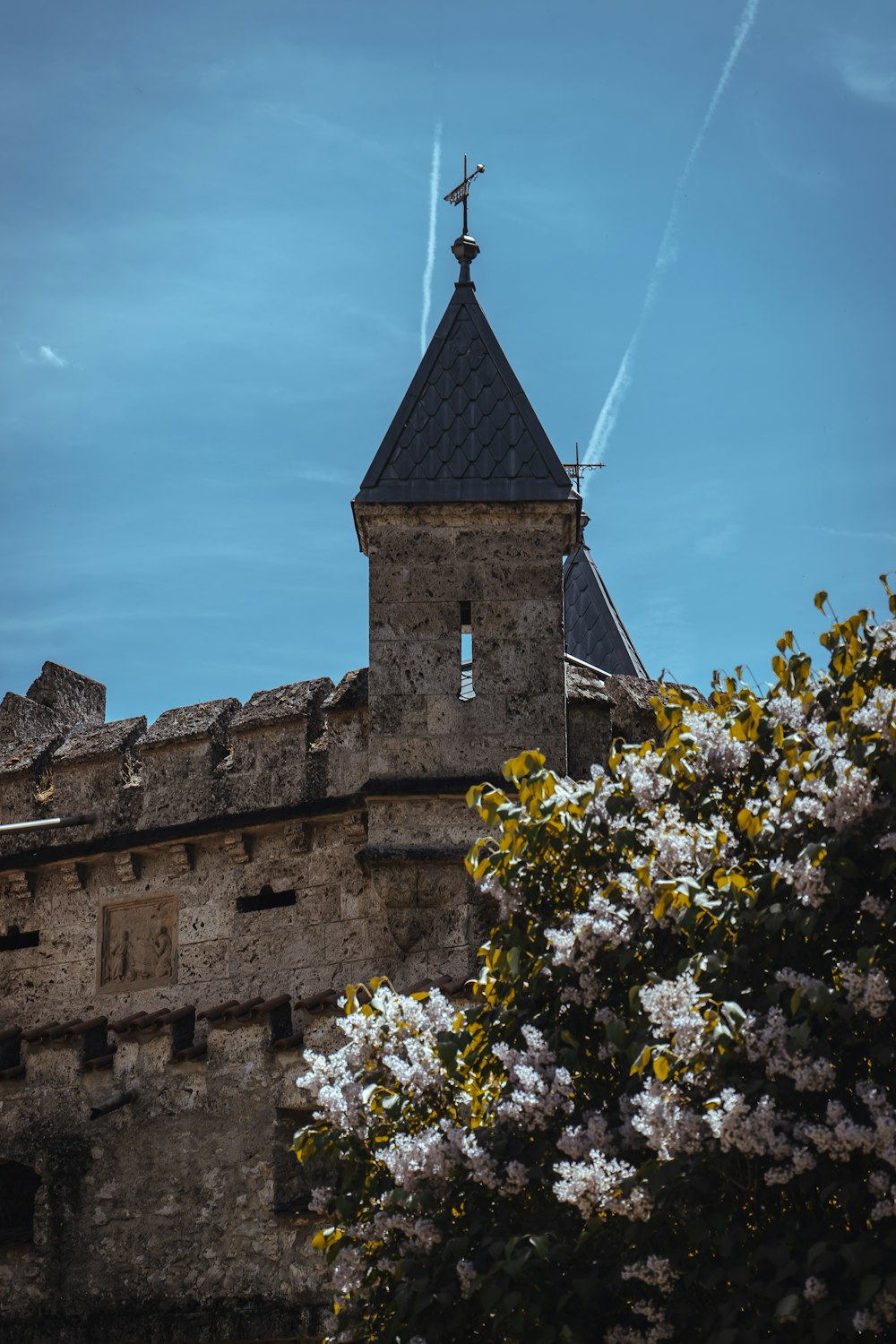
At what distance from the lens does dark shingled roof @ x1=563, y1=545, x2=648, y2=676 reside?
19.4 meters

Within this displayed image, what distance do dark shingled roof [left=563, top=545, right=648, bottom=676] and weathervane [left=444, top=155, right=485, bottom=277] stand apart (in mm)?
5321

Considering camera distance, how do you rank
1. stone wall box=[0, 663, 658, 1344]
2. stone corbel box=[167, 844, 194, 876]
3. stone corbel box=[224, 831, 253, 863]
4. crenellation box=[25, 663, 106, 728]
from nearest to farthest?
stone wall box=[0, 663, 658, 1344], stone corbel box=[224, 831, 253, 863], stone corbel box=[167, 844, 194, 876], crenellation box=[25, 663, 106, 728]

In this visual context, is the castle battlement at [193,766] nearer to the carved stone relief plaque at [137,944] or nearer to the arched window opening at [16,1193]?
the carved stone relief plaque at [137,944]

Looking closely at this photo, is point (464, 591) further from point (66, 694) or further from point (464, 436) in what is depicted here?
point (66, 694)

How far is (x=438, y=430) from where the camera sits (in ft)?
44.8

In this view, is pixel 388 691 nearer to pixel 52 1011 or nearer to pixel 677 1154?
pixel 52 1011

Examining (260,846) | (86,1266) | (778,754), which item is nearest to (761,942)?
(778,754)

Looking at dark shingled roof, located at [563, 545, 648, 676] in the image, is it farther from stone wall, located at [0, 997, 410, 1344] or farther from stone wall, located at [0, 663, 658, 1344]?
stone wall, located at [0, 997, 410, 1344]

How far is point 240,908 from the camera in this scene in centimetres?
1340

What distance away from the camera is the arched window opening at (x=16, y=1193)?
40.3ft

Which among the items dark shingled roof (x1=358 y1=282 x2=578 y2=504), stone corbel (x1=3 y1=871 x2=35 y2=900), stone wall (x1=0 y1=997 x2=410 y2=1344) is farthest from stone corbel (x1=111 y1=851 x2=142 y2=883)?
dark shingled roof (x1=358 y1=282 x2=578 y2=504)

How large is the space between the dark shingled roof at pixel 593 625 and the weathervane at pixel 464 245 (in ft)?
17.5

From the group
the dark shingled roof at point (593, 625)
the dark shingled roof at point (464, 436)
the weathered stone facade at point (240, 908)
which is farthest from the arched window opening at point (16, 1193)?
the dark shingled roof at point (593, 625)

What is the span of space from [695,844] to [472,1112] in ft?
4.87
